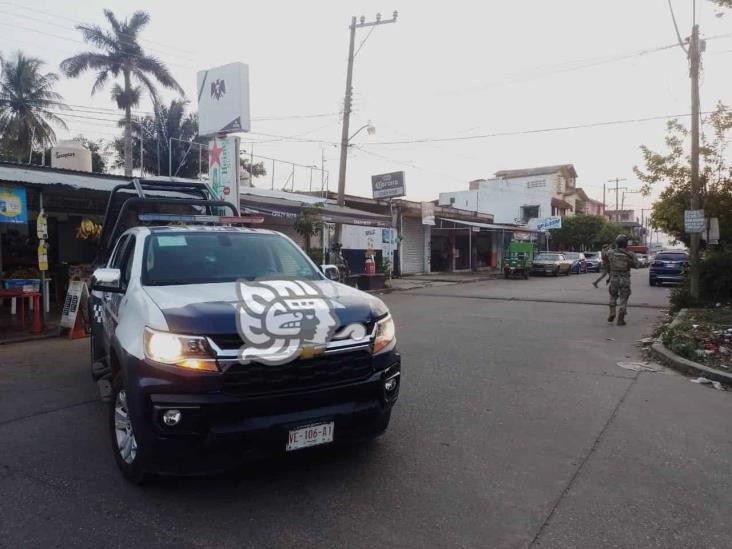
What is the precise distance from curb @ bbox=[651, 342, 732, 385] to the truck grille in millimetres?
5084

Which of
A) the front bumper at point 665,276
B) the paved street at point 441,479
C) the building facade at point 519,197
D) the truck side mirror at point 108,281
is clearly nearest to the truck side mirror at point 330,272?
the paved street at point 441,479

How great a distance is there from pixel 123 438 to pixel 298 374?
4.71 ft

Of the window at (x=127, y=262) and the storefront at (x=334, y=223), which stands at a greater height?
the storefront at (x=334, y=223)

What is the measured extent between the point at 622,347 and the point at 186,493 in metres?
7.59

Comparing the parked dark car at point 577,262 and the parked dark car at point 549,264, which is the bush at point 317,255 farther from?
the parked dark car at point 577,262

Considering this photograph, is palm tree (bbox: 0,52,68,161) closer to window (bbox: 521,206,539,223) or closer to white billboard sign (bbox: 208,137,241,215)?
white billboard sign (bbox: 208,137,241,215)

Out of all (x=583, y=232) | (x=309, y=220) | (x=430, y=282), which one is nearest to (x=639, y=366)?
(x=309, y=220)

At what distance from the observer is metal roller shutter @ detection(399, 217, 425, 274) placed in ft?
93.1

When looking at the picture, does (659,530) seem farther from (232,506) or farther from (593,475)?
(232,506)

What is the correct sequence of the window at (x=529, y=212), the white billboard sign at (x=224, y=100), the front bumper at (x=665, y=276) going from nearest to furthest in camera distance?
the white billboard sign at (x=224, y=100), the front bumper at (x=665, y=276), the window at (x=529, y=212)

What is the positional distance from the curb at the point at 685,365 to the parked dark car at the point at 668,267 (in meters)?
17.0

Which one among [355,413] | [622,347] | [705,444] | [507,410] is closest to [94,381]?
[355,413]

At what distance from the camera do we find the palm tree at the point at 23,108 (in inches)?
1409

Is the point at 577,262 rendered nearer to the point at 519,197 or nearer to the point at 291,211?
the point at 519,197
